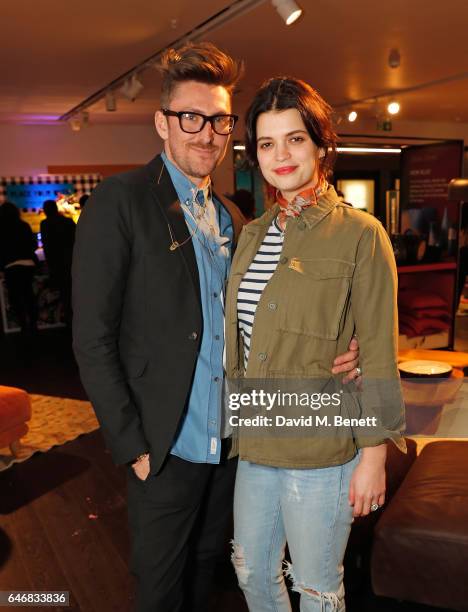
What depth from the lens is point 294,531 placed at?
153 cm

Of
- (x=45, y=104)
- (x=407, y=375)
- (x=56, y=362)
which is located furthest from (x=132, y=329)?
(x=45, y=104)

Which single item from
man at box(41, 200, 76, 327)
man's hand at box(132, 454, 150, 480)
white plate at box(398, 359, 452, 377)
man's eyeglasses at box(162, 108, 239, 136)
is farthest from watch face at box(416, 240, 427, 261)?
man's hand at box(132, 454, 150, 480)

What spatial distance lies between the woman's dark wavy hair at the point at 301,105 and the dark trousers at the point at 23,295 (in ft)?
22.0

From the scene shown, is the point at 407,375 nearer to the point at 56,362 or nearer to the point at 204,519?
the point at 204,519

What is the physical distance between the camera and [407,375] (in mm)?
3209

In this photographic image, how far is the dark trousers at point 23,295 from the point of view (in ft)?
25.1

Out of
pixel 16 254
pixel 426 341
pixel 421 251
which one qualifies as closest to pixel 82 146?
pixel 16 254

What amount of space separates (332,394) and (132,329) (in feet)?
1.88

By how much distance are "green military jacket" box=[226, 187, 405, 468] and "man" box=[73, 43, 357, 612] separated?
0.23 m

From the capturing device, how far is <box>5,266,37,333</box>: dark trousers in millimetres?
7637

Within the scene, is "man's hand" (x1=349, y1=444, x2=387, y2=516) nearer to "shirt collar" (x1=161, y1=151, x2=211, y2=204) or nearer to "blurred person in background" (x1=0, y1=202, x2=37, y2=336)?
"shirt collar" (x1=161, y1=151, x2=211, y2=204)

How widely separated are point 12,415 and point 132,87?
377 centimetres

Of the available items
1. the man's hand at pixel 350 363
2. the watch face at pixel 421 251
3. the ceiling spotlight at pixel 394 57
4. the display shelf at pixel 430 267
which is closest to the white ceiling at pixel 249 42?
the ceiling spotlight at pixel 394 57

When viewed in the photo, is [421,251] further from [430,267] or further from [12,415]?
[12,415]
